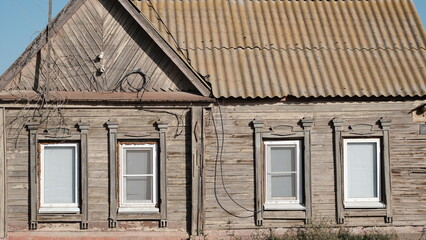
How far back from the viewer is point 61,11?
13.7 m

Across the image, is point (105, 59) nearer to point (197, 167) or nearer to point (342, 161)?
point (197, 167)

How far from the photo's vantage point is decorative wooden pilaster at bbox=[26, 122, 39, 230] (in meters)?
13.6

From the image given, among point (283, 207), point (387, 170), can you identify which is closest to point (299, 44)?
point (387, 170)

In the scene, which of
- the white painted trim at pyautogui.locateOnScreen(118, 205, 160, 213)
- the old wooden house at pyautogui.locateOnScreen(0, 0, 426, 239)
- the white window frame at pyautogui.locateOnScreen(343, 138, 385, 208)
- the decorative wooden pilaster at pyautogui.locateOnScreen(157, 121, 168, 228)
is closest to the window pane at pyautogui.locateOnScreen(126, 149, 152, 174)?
the old wooden house at pyautogui.locateOnScreen(0, 0, 426, 239)

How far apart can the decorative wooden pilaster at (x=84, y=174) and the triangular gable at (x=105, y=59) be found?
32.1 inches

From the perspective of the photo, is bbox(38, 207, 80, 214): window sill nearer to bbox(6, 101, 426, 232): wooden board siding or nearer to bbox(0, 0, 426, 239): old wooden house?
bbox(0, 0, 426, 239): old wooden house

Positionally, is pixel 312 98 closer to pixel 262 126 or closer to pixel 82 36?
pixel 262 126

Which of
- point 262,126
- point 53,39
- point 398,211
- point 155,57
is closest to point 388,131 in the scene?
point 398,211

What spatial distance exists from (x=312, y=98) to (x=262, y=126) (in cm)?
121

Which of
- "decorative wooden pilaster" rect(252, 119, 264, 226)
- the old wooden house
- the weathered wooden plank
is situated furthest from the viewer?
"decorative wooden pilaster" rect(252, 119, 264, 226)

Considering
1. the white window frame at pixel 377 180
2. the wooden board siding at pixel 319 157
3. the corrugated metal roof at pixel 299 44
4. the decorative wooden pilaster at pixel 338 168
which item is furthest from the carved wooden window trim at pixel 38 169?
the white window frame at pixel 377 180

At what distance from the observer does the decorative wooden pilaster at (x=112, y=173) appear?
13.7 meters

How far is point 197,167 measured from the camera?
1388 centimetres

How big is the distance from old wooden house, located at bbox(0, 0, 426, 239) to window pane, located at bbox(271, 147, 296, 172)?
0.02 metres
